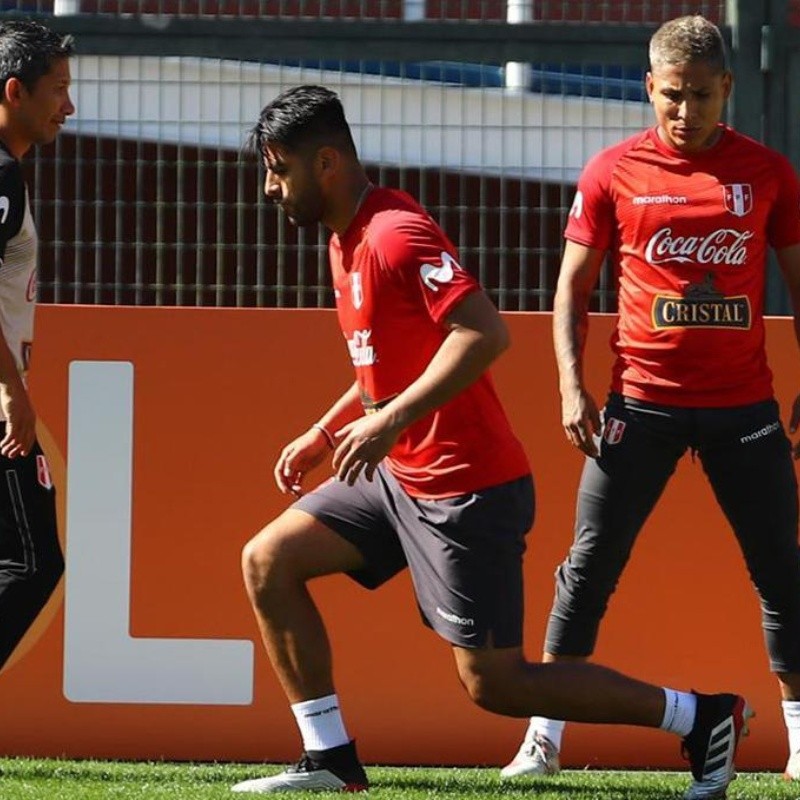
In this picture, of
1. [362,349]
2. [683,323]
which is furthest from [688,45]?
[362,349]

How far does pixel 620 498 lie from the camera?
5441mm

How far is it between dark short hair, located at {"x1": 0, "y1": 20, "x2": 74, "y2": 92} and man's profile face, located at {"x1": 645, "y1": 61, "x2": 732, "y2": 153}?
1.69 metres

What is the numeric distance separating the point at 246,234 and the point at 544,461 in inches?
52.4

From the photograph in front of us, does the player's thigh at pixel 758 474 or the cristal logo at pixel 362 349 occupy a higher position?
the cristal logo at pixel 362 349

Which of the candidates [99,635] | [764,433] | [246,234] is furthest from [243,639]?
[764,433]

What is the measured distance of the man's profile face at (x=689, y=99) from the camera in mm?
5324

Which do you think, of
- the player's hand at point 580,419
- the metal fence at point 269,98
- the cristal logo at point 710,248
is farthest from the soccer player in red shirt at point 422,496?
the metal fence at point 269,98

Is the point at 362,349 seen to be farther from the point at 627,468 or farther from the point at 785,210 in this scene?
the point at 785,210

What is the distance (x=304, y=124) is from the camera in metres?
4.80

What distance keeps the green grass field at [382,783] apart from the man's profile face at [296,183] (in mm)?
1511

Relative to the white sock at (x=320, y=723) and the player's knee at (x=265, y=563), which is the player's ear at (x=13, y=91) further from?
the white sock at (x=320, y=723)

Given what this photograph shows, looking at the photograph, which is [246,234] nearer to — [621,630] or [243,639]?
[243,639]

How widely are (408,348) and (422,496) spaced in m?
0.38

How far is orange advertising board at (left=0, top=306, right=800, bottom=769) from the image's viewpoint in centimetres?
619
